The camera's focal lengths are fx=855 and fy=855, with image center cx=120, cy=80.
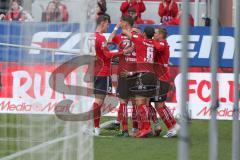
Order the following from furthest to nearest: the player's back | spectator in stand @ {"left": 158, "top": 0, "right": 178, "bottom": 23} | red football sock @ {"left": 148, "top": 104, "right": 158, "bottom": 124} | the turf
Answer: spectator in stand @ {"left": 158, "top": 0, "right": 178, "bottom": 23}, red football sock @ {"left": 148, "top": 104, "right": 158, "bottom": 124}, the player's back, the turf

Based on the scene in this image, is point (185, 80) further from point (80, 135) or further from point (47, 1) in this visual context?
point (80, 135)

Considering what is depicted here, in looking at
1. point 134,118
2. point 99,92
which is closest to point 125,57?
point 99,92

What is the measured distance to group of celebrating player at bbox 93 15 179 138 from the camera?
1362cm

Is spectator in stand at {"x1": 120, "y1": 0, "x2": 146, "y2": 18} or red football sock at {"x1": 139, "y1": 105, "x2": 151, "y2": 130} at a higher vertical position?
spectator in stand at {"x1": 120, "y1": 0, "x2": 146, "y2": 18}

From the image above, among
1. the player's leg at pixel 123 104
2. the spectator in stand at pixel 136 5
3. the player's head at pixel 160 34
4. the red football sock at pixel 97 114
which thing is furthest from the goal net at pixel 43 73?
the spectator in stand at pixel 136 5

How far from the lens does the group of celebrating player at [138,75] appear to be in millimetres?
13617

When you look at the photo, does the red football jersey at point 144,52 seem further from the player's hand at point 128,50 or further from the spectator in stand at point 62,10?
the spectator in stand at point 62,10

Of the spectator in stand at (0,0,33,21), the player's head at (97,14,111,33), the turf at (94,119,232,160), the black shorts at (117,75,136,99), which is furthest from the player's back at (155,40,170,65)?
the spectator in stand at (0,0,33,21)

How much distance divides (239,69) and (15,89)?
7.68 ft

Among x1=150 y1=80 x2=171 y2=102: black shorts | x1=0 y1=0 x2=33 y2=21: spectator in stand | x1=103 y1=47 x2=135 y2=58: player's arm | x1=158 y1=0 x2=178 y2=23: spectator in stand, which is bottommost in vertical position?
x1=150 y1=80 x2=171 y2=102: black shorts

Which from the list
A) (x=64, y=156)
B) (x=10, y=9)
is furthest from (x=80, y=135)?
(x=10, y=9)

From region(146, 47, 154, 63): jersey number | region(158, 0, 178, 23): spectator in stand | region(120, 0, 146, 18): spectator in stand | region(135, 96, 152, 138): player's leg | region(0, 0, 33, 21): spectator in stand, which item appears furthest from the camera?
region(120, 0, 146, 18): spectator in stand

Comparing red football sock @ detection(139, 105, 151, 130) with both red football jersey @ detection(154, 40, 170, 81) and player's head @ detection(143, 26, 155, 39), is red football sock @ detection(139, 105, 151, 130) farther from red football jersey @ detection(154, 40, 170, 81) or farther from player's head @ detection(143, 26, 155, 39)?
Answer: player's head @ detection(143, 26, 155, 39)

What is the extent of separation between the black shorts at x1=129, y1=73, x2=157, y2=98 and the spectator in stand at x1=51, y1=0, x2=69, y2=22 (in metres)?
6.55
